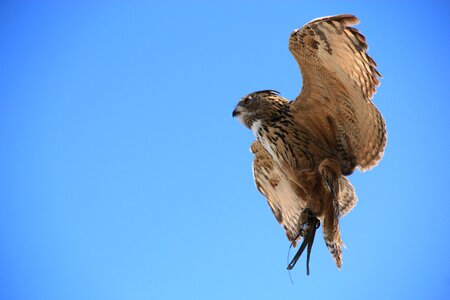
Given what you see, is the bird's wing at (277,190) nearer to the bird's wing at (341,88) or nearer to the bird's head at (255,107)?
the bird's head at (255,107)

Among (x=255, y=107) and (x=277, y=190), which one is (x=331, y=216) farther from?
(x=255, y=107)

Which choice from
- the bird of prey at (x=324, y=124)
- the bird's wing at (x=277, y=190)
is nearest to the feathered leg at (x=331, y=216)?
the bird of prey at (x=324, y=124)

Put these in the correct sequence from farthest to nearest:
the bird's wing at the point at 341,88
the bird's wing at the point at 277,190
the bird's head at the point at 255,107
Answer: the bird's wing at the point at 277,190 → the bird's head at the point at 255,107 → the bird's wing at the point at 341,88

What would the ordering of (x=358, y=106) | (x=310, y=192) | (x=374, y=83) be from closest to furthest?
1. (x=374, y=83)
2. (x=358, y=106)
3. (x=310, y=192)

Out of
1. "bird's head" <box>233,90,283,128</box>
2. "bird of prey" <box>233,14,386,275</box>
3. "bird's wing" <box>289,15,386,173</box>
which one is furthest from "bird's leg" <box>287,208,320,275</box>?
"bird's head" <box>233,90,283,128</box>

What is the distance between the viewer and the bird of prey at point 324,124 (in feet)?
13.2

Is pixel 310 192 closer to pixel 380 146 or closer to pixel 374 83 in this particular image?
pixel 380 146

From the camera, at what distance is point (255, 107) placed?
4.84m

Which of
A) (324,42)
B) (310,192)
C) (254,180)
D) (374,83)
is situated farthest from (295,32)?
(254,180)

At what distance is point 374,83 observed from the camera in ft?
13.2

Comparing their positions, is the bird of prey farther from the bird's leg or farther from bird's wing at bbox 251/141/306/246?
bird's wing at bbox 251/141/306/246

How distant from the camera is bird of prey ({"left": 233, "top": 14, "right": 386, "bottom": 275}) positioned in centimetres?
403

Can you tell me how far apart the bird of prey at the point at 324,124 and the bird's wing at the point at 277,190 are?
0.58ft

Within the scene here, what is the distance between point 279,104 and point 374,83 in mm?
970
